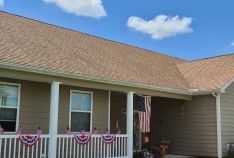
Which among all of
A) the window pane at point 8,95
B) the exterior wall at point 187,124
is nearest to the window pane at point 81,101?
the window pane at point 8,95

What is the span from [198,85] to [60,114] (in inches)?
272

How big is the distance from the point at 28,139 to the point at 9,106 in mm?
1545

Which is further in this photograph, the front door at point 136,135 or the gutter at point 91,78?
the front door at point 136,135

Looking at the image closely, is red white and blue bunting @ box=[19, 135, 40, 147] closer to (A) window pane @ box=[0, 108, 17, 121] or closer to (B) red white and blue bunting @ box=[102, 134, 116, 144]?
(A) window pane @ box=[0, 108, 17, 121]

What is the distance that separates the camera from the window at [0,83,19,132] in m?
11.5

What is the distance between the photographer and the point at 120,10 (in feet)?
76.6

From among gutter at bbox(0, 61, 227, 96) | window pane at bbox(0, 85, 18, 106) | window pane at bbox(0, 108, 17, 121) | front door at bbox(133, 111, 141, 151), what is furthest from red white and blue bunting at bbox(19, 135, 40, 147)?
front door at bbox(133, 111, 141, 151)

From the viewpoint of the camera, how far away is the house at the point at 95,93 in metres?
11.5

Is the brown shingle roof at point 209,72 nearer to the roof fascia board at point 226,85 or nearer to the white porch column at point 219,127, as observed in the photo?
the roof fascia board at point 226,85

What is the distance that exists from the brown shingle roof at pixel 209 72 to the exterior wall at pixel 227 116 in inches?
27.4

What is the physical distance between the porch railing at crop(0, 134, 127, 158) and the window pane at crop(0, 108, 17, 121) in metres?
0.68

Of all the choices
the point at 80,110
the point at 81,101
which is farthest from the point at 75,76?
the point at 80,110

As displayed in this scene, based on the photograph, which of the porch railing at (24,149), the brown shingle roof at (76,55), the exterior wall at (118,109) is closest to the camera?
the porch railing at (24,149)

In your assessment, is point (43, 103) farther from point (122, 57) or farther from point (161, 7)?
point (161, 7)
